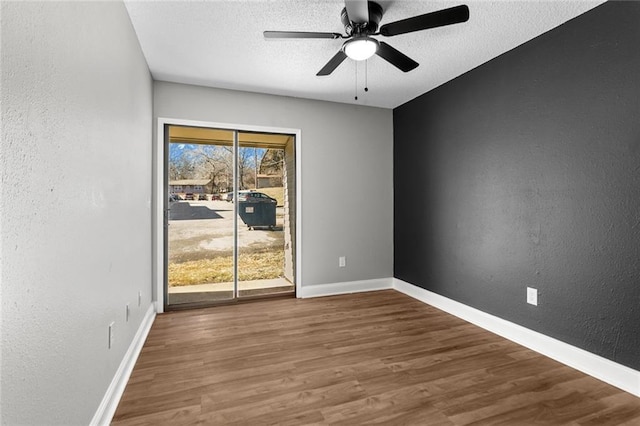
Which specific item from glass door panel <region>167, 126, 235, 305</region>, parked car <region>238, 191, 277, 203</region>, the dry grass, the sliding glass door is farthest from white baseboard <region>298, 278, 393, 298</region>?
parked car <region>238, 191, 277, 203</region>

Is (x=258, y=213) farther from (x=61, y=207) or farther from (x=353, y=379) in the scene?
(x=61, y=207)

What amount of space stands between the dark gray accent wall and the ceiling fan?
1.07 metres

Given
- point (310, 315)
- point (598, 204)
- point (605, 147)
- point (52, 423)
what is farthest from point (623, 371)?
point (52, 423)

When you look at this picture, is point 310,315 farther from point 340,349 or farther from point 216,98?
point 216,98

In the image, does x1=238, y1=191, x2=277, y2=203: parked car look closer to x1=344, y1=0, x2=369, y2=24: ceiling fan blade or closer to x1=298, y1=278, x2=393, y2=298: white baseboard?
x1=298, y1=278, x2=393, y2=298: white baseboard

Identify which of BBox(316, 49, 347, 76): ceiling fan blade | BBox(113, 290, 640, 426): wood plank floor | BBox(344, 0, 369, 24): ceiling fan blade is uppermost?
BBox(344, 0, 369, 24): ceiling fan blade

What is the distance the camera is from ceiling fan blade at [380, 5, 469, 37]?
178 cm

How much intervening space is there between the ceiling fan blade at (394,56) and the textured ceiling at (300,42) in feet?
0.89

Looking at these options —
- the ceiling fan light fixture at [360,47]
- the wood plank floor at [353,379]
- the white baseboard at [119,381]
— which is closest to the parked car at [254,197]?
the wood plank floor at [353,379]

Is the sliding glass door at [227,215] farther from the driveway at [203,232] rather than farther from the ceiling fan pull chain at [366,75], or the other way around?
the ceiling fan pull chain at [366,75]

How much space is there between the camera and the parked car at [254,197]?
3.78m

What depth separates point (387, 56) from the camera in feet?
7.46

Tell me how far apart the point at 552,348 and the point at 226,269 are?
323 cm

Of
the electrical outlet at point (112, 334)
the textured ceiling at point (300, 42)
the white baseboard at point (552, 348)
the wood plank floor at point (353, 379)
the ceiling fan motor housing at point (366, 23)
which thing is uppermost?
the textured ceiling at point (300, 42)
